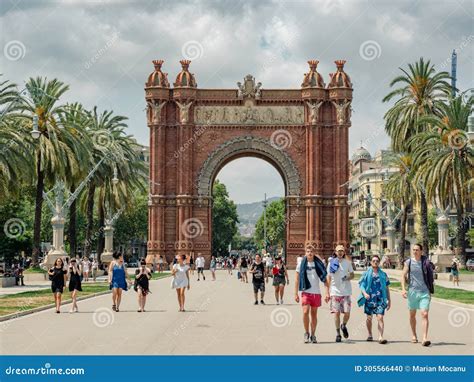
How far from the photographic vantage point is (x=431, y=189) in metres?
42.8

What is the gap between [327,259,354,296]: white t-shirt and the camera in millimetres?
15688

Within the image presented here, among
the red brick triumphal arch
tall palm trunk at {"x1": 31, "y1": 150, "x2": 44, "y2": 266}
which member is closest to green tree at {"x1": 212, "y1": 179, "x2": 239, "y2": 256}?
the red brick triumphal arch

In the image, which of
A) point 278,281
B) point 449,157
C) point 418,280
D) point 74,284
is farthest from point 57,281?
point 449,157

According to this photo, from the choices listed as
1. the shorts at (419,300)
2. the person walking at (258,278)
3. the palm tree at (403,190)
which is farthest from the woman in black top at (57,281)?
the palm tree at (403,190)

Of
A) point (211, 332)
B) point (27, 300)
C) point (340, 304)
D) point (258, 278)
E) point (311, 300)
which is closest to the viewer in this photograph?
point (311, 300)

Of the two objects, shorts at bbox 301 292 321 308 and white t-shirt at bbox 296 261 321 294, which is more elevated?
white t-shirt at bbox 296 261 321 294

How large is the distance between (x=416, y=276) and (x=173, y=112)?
52.2m

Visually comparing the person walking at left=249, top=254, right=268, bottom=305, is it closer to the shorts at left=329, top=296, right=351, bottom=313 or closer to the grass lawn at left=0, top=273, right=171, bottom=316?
the grass lawn at left=0, top=273, right=171, bottom=316

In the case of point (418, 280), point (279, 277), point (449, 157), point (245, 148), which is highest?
point (245, 148)

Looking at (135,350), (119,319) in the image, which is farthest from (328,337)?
(119,319)

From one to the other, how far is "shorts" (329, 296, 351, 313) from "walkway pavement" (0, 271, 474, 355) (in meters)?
0.59

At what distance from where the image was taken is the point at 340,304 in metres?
15.6

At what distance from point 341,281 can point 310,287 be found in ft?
3.01

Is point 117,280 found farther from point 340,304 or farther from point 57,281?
point 340,304
